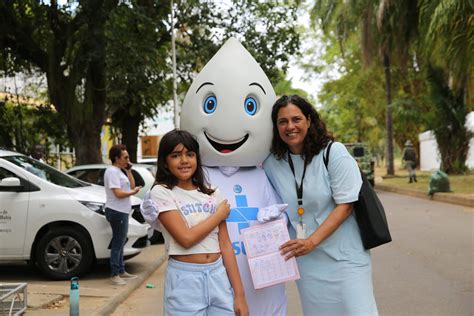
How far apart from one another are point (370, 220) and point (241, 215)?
793mm

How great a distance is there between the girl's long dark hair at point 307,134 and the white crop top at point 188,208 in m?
0.63

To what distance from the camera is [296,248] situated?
11.1 ft

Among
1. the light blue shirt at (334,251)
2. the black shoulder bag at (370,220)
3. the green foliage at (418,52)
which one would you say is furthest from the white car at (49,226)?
the green foliage at (418,52)

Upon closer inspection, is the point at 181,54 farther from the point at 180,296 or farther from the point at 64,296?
the point at 180,296

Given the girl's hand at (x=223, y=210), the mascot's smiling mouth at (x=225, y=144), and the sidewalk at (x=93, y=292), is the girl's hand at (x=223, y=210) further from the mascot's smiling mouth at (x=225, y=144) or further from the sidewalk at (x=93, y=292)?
the sidewalk at (x=93, y=292)

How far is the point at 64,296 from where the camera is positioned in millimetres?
6676

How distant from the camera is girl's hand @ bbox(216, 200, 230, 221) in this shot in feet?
10.9

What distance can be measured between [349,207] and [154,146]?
136 ft

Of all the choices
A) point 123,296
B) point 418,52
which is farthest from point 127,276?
point 418,52

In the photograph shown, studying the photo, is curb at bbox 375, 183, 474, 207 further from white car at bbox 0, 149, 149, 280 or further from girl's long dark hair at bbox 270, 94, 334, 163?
girl's long dark hair at bbox 270, 94, 334, 163

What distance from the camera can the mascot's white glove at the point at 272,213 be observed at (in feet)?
11.3

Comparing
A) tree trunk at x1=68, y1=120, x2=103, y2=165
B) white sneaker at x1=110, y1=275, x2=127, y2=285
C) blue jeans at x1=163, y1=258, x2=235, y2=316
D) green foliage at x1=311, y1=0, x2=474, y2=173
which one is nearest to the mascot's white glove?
blue jeans at x1=163, y1=258, x2=235, y2=316

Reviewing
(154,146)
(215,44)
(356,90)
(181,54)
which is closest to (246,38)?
(215,44)

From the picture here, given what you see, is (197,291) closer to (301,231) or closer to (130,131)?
(301,231)
